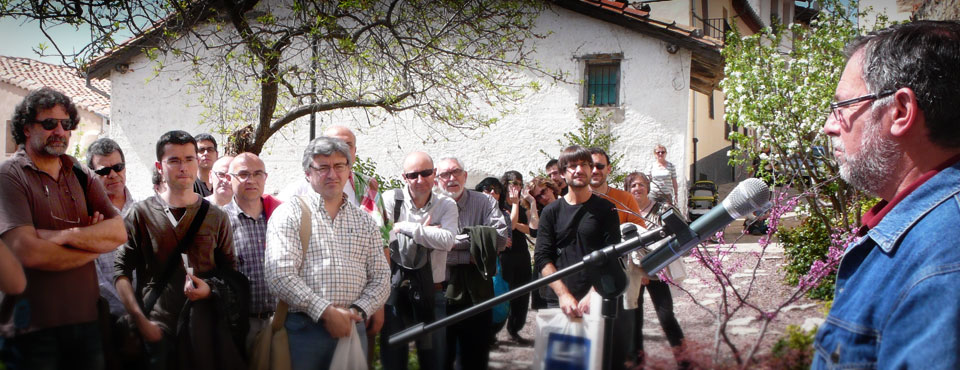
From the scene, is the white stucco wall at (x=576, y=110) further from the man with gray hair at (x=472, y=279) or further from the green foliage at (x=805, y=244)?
the man with gray hair at (x=472, y=279)

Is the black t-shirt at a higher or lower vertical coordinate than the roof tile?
lower

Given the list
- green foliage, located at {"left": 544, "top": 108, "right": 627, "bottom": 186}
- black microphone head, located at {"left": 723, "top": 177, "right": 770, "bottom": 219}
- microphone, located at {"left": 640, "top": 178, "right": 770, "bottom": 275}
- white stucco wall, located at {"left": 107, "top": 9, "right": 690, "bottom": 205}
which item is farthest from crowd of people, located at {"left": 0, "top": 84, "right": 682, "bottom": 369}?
green foliage, located at {"left": 544, "top": 108, "right": 627, "bottom": 186}

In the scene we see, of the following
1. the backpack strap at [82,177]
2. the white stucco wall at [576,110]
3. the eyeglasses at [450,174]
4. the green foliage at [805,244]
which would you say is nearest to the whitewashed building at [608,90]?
the white stucco wall at [576,110]

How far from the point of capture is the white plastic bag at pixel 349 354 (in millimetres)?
3189

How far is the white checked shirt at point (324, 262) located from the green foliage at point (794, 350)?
195cm

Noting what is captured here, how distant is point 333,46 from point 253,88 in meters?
1.36

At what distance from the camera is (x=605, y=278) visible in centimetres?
200

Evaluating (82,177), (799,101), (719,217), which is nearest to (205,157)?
(82,177)

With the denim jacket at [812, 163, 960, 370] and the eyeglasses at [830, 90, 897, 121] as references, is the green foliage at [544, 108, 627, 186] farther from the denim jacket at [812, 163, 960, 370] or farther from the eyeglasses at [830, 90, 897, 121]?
the denim jacket at [812, 163, 960, 370]

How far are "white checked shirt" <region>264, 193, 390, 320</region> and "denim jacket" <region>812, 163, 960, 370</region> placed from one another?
2.32m

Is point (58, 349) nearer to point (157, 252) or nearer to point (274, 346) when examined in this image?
point (157, 252)

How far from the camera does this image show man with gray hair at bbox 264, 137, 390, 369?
10.4 ft

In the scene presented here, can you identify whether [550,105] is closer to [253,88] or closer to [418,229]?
[253,88]

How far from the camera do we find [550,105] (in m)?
12.7
